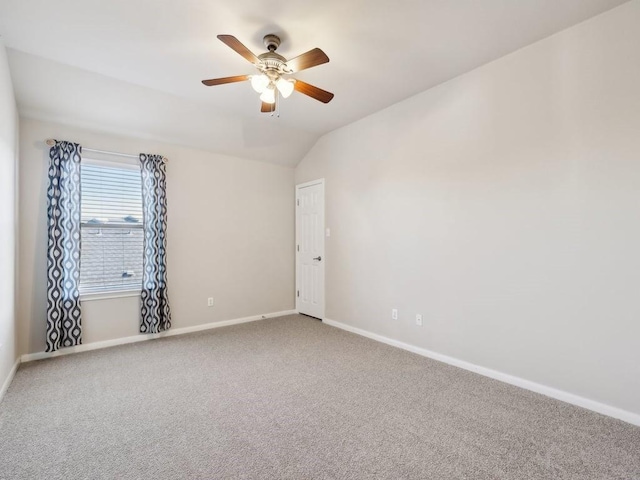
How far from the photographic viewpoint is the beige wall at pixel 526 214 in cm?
223

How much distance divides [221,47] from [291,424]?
118 inches

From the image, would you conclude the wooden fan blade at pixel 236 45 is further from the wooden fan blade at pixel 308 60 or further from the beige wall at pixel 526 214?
the beige wall at pixel 526 214

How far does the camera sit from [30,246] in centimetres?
333

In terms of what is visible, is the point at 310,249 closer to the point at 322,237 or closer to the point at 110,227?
the point at 322,237

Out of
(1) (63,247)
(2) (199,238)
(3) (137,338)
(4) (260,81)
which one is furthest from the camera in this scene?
(2) (199,238)

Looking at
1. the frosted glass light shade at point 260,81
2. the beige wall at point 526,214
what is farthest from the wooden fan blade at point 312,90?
the beige wall at point 526,214

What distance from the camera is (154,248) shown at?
4.01 metres

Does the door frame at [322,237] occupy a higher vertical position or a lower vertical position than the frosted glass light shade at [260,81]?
lower

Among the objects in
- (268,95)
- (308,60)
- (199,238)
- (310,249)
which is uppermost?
(308,60)

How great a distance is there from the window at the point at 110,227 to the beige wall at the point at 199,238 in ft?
0.80

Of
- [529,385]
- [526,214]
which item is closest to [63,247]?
[526,214]

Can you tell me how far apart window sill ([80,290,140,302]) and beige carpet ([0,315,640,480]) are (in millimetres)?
659

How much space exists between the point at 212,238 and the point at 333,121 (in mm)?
2416

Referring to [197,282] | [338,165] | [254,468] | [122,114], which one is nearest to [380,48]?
[338,165]
